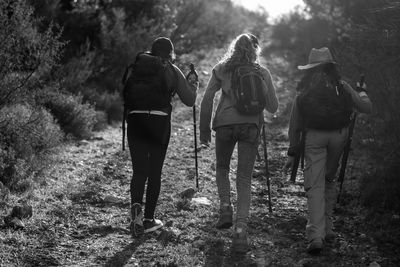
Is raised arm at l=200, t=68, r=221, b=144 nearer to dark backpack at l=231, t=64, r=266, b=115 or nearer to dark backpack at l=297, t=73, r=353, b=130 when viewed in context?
Answer: dark backpack at l=231, t=64, r=266, b=115

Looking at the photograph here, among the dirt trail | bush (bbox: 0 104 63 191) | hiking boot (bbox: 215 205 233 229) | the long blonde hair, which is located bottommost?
the dirt trail

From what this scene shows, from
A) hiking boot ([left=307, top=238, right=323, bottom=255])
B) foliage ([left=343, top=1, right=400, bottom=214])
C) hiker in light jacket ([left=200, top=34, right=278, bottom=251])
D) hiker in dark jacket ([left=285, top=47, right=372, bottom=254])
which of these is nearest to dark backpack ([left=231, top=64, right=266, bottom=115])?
hiker in light jacket ([left=200, top=34, right=278, bottom=251])

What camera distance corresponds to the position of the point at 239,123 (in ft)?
20.2

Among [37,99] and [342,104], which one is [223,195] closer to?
[342,104]

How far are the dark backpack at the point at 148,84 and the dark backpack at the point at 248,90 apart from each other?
2.47ft

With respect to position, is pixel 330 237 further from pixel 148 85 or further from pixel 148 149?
pixel 148 85

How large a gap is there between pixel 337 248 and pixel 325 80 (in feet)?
5.95

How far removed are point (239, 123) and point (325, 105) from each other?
35.4 inches

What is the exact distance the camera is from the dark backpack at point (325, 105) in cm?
612

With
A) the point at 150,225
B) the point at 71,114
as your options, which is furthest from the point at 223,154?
the point at 71,114

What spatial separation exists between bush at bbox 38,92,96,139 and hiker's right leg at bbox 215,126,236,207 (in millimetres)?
5214

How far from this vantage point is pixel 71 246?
614 cm

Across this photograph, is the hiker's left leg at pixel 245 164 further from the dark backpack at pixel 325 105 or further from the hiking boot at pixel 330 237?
the hiking boot at pixel 330 237

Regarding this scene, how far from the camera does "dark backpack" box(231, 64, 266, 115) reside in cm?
606
